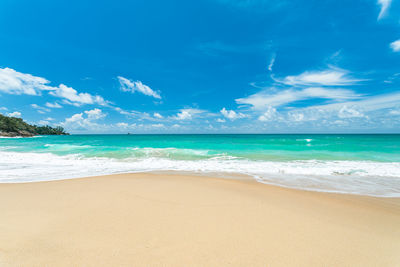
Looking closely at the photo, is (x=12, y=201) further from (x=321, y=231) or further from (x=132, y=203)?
(x=321, y=231)

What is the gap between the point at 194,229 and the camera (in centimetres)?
251

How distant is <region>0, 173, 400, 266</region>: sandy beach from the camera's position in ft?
6.30

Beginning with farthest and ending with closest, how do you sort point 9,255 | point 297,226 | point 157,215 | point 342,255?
point 157,215 < point 297,226 < point 342,255 < point 9,255

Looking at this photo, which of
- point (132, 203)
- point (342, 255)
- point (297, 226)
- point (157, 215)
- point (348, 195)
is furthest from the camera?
point (348, 195)

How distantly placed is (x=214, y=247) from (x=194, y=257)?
12.3 inches

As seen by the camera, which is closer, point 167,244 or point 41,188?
point 167,244

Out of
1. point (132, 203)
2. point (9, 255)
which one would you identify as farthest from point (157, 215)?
point (9, 255)

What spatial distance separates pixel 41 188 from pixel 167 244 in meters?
4.78

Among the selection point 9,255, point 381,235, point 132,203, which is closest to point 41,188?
point 132,203

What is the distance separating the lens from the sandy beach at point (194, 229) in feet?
6.30

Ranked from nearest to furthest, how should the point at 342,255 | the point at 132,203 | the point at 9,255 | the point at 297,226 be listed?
1. the point at 9,255
2. the point at 342,255
3. the point at 297,226
4. the point at 132,203

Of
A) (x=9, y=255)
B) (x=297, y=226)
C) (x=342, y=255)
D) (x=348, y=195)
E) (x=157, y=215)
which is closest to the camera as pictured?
(x=9, y=255)

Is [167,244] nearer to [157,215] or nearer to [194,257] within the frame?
[194,257]

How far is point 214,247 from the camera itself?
2.09 metres
